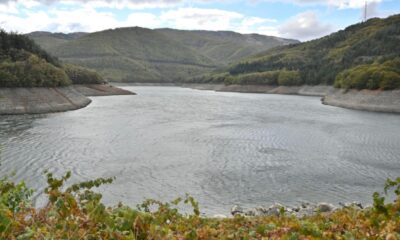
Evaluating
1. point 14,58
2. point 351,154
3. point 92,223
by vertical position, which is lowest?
point 351,154

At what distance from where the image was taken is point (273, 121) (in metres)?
59.4

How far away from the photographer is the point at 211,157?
32.7 metres

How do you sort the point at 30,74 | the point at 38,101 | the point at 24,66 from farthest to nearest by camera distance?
the point at 24,66, the point at 30,74, the point at 38,101

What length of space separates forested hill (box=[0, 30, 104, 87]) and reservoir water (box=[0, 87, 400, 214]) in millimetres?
12172

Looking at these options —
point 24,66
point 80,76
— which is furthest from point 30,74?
point 80,76

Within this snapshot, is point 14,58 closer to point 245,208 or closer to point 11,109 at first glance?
point 11,109

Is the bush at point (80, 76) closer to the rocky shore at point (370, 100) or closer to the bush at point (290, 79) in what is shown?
the bush at point (290, 79)

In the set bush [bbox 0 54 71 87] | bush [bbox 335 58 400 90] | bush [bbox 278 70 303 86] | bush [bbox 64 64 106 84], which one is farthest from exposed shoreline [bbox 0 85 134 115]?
bush [bbox 278 70 303 86]

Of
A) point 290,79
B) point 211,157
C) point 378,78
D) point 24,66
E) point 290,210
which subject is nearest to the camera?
point 290,210

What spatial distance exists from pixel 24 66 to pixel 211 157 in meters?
53.4

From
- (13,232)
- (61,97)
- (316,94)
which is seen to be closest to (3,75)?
(61,97)

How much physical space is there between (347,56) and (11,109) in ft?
433

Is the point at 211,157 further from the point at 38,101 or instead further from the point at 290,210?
the point at 38,101

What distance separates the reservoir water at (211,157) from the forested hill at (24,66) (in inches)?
479
